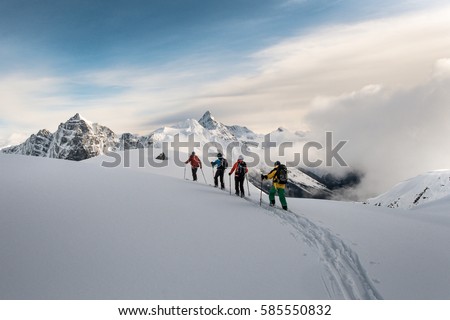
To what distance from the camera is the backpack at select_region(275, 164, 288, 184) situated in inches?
592

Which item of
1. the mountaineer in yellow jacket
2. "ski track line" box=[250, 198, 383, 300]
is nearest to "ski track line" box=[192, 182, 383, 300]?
"ski track line" box=[250, 198, 383, 300]

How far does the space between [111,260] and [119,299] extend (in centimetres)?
137

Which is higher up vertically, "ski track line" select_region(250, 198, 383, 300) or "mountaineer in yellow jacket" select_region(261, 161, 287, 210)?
"mountaineer in yellow jacket" select_region(261, 161, 287, 210)

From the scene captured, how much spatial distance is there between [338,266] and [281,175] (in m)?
7.17

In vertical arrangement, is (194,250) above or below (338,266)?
above

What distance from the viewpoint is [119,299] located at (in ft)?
21.0

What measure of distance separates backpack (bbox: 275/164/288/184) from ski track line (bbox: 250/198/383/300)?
145 inches

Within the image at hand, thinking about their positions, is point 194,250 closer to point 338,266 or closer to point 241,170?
point 338,266

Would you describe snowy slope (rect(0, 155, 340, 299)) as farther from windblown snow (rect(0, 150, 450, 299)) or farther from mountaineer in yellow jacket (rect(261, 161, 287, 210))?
mountaineer in yellow jacket (rect(261, 161, 287, 210))

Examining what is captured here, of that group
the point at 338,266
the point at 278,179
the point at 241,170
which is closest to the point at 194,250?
the point at 338,266

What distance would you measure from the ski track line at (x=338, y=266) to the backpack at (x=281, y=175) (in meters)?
3.68

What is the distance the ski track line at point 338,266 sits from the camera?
7.16m

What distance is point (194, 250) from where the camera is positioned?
8.38 metres

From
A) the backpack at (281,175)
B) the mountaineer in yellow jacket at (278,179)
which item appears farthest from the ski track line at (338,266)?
the backpack at (281,175)
